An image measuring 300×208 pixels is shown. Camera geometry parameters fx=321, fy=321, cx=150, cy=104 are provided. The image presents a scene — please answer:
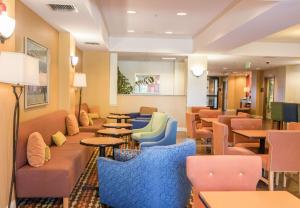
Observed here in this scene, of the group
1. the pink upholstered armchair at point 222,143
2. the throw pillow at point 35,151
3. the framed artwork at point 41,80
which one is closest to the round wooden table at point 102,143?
the throw pillow at point 35,151

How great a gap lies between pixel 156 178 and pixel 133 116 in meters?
6.75

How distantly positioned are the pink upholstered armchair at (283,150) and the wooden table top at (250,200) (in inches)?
87.1

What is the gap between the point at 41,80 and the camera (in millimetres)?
5570

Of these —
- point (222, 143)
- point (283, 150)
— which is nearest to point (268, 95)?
point (222, 143)

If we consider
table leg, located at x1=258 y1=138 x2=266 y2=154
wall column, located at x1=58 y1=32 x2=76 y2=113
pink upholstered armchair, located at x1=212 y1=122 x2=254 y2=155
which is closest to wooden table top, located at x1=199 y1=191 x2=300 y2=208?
pink upholstered armchair, located at x1=212 y1=122 x2=254 y2=155

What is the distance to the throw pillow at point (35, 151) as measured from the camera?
3.87m

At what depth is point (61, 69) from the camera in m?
6.86

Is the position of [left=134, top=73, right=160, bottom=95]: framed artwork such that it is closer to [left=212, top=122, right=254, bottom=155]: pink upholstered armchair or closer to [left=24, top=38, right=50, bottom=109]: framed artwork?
[left=24, top=38, right=50, bottom=109]: framed artwork

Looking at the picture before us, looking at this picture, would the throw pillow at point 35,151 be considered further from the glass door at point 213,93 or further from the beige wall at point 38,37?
the glass door at point 213,93

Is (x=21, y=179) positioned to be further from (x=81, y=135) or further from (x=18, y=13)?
(x=81, y=135)

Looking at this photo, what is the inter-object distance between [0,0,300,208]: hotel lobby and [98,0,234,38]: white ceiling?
3cm

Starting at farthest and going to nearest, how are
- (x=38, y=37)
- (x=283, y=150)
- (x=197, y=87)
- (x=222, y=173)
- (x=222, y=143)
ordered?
(x=197, y=87) < (x=38, y=37) < (x=222, y=143) < (x=283, y=150) < (x=222, y=173)

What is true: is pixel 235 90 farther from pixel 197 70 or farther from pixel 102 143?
→ pixel 102 143

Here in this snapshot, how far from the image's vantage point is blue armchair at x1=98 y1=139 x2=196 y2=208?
3.04m
